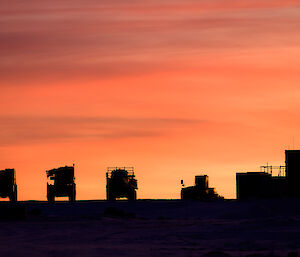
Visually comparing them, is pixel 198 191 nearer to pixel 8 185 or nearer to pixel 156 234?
pixel 8 185

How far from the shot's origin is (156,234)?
4088 centimetres

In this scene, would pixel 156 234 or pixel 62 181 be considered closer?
pixel 156 234

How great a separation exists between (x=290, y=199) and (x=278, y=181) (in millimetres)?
10926

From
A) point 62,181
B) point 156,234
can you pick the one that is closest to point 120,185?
point 62,181

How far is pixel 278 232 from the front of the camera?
39.7 metres

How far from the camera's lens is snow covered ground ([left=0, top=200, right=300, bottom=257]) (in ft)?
105

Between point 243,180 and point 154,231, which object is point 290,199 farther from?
point 154,231

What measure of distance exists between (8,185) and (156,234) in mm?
39389

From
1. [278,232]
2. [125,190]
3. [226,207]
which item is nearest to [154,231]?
[278,232]

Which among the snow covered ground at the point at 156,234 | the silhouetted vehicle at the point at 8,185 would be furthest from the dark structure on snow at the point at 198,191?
the silhouetted vehicle at the point at 8,185

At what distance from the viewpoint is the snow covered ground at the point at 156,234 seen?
31891mm

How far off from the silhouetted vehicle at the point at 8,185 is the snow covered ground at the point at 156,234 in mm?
14302

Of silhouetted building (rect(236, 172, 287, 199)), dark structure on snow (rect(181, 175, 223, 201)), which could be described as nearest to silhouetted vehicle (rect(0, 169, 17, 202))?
dark structure on snow (rect(181, 175, 223, 201))

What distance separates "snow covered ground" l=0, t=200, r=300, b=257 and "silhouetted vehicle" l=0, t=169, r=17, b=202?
46.9 ft
